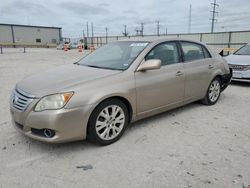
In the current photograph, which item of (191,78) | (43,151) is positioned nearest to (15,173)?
(43,151)

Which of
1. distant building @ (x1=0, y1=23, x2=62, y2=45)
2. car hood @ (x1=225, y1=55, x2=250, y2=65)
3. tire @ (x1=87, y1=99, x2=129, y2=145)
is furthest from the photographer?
distant building @ (x1=0, y1=23, x2=62, y2=45)

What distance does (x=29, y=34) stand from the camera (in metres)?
59.2

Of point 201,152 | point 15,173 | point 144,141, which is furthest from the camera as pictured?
point 144,141

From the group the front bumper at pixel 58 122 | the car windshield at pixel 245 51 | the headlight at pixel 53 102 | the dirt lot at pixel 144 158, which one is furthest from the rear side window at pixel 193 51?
the car windshield at pixel 245 51

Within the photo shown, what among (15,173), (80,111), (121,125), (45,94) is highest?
(45,94)

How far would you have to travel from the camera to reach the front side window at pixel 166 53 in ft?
12.8

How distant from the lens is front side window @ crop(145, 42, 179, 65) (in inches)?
153

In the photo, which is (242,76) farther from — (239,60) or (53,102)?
(53,102)

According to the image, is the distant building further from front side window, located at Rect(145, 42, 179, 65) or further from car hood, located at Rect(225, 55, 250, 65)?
front side window, located at Rect(145, 42, 179, 65)

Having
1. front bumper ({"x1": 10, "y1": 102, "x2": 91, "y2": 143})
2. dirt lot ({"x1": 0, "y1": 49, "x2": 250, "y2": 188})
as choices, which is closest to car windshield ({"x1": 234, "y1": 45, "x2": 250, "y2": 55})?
dirt lot ({"x1": 0, "y1": 49, "x2": 250, "y2": 188})

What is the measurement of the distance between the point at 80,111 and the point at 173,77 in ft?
6.18

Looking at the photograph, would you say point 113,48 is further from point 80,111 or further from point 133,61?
point 80,111

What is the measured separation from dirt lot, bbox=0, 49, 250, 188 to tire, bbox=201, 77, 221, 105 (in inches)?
37.8

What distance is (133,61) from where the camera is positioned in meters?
3.64
